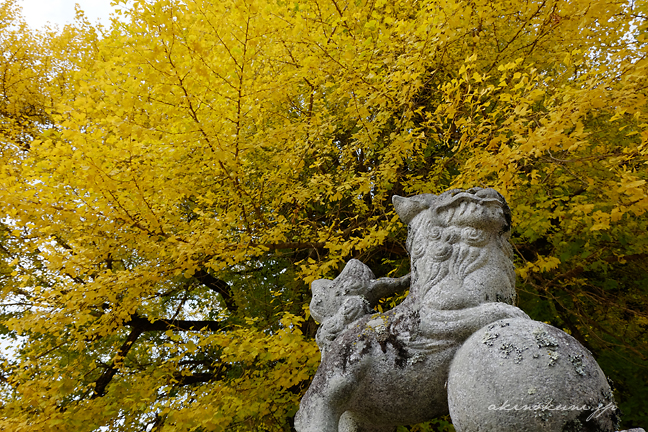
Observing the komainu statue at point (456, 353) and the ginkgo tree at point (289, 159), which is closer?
the komainu statue at point (456, 353)

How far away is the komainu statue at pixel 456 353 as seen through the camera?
5.00ft

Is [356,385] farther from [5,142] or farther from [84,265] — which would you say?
[5,142]

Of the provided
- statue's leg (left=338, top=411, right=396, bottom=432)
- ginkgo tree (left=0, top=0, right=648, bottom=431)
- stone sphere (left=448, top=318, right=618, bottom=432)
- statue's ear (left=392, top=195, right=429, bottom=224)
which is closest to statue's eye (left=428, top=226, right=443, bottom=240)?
statue's ear (left=392, top=195, right=429, bottom=224)

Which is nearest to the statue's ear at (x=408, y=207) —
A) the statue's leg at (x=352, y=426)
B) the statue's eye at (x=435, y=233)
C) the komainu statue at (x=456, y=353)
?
the komainu statue at (x=456, y=353)

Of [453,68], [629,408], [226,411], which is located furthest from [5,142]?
[629,408]

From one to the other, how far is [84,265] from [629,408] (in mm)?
A: 6061

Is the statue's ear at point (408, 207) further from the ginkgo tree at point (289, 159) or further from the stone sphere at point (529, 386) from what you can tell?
the ginkgo tree at point (289, 159)

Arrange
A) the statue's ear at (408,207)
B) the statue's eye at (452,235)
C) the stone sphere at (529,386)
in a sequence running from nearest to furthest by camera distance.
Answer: the stone sphere at (529,386) < the statue's eye at (452,235) < the statue's ear at (408,207)

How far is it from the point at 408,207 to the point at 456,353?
816mm

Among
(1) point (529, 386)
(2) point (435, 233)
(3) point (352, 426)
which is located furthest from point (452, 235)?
(3) point (352, 426)

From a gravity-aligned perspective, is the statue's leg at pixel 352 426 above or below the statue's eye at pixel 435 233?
below

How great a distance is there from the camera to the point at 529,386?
1527mm

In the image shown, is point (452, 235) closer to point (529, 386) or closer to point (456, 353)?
point (456, 353)

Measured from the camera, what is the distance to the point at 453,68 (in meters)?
5.52
